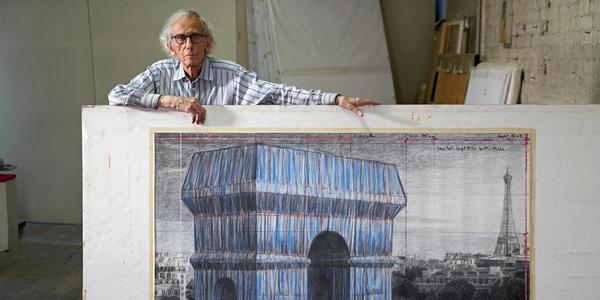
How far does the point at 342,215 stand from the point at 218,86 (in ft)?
2.56

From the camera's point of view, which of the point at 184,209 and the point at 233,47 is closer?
the point at 184,209

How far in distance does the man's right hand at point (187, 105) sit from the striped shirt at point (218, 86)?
1.01 ft

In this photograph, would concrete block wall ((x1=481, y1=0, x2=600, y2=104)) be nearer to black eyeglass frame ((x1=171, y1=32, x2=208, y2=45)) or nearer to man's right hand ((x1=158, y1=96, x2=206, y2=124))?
black eyeglass frame ((x1=171, y1=32, x2=208, y2=45))

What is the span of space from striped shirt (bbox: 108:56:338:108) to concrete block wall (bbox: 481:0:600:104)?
6.58 ft

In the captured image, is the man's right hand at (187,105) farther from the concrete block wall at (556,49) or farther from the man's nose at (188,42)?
the concrete block wall at (556,49)

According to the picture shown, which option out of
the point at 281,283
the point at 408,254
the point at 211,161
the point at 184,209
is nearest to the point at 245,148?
the point at 211,161

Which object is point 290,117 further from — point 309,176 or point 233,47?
point 233,47

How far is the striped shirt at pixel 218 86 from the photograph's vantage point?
3.05 meters

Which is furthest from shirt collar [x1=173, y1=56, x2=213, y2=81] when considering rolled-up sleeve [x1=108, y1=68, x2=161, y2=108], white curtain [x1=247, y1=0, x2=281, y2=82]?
white curtain [x1=247, y1=0, x2=281, y2=82]

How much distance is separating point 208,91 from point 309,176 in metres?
0.66

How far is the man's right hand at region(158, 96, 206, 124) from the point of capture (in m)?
2.67

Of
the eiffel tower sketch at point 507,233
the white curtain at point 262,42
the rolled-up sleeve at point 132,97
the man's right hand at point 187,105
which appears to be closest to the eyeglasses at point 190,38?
the rolled-up sleeve at point 132,97

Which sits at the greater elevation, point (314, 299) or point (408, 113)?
point (408, 113)

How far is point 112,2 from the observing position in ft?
20.9
